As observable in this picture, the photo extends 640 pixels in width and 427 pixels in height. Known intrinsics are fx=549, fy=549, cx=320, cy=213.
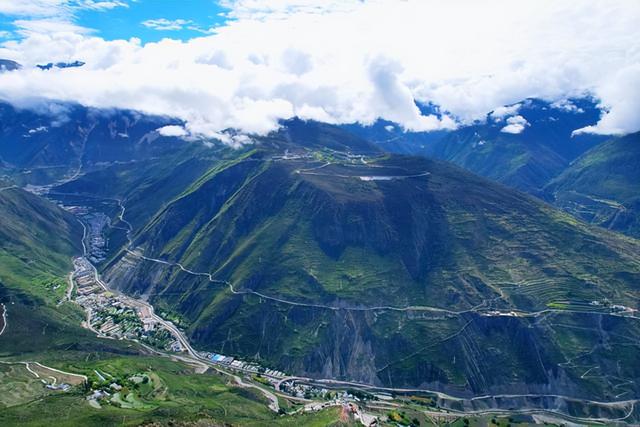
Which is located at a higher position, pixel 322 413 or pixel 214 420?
pixel 214 420

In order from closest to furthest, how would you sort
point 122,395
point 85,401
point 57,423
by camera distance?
point 57,423, point 85,401, point 122,395

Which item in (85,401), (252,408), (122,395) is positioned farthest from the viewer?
(252,408)

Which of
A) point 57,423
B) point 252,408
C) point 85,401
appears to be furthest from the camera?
point 252,408

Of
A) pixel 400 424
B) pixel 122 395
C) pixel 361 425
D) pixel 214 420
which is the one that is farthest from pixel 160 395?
pixel 400 424

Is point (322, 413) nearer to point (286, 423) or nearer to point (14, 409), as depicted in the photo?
point (286, 423)

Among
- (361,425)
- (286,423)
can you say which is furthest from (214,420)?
(361,425)

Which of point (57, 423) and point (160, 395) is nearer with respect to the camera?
point (57, 423)

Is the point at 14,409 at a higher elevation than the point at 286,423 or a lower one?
higher

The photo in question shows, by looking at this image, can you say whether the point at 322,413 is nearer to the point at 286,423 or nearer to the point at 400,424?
the point at 286,423

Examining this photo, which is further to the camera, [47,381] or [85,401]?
[47,381]
